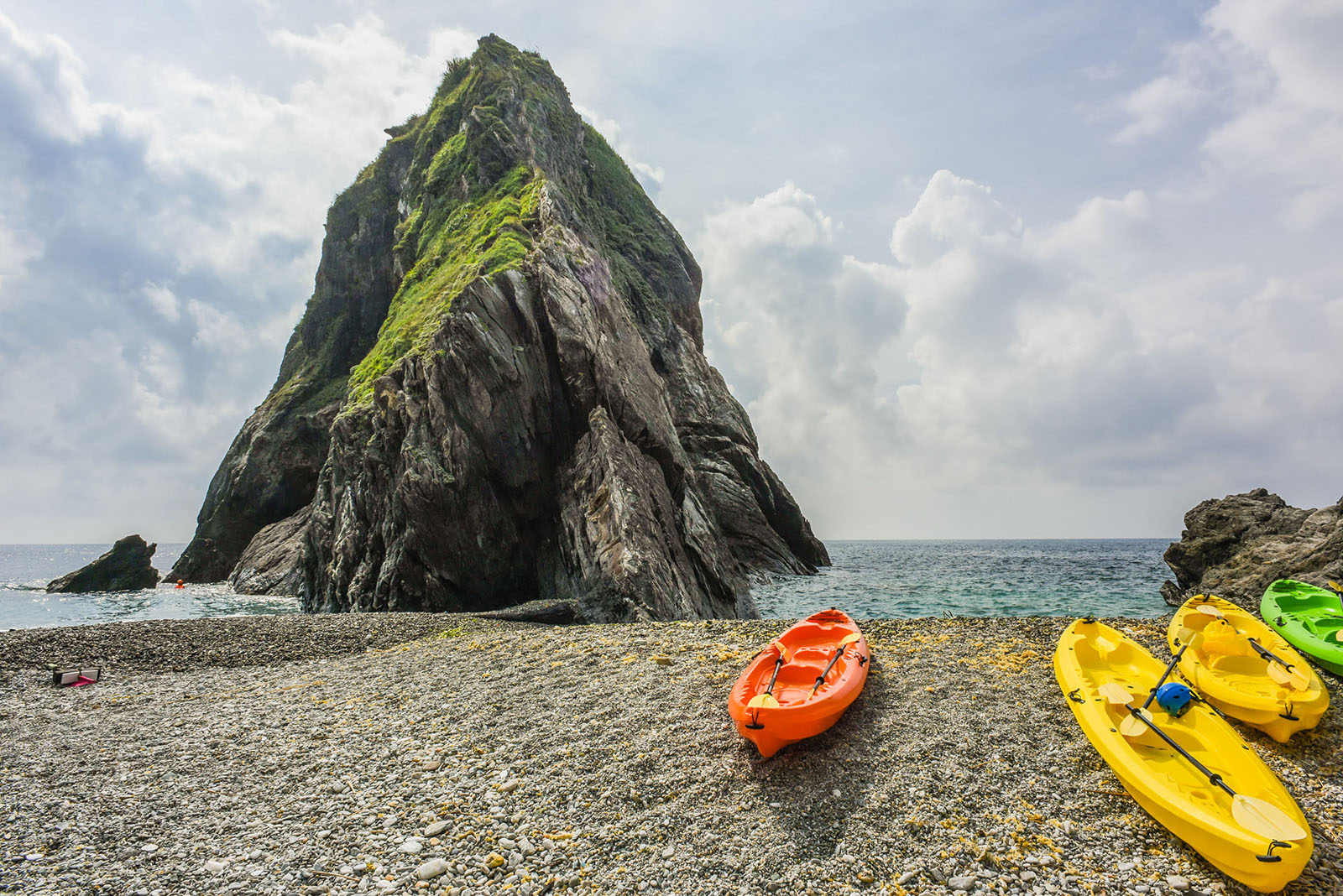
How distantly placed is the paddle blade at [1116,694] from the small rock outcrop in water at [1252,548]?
47.4ft

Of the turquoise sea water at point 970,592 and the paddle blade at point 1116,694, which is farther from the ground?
the paddle blade at point 1116,694

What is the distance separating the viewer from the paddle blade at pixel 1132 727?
605cm

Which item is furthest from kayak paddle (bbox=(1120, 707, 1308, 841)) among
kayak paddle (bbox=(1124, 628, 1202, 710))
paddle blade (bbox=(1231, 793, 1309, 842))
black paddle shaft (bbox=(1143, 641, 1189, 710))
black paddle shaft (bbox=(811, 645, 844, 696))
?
black paddle shaft (bbox=(811, 645, 844, 696))

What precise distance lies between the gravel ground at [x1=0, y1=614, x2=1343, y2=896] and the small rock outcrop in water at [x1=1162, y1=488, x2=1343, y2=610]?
12.8 meters

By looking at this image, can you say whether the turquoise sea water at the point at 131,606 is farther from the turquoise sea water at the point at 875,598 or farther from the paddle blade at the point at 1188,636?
the paddle blade at the point at 1188,636

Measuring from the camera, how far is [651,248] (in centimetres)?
5184

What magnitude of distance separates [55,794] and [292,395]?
5310 cm

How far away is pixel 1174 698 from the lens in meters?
6.30

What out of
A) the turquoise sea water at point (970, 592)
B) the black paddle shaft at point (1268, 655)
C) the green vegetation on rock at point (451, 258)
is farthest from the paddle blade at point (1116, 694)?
the green vegetation on rock at point (451, 258)

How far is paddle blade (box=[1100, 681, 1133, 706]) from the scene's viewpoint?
6.53 meters

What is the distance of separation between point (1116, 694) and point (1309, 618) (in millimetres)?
6328

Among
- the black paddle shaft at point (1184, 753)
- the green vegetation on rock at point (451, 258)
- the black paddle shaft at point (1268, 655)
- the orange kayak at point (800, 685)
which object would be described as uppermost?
the green vegetation on rock at point (451, 258)

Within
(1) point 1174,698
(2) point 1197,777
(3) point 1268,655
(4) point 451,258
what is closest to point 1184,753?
(2) point 1197,777

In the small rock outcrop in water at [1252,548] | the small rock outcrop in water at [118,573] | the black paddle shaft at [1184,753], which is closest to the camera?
the black paddle shaft at [1184,753]
